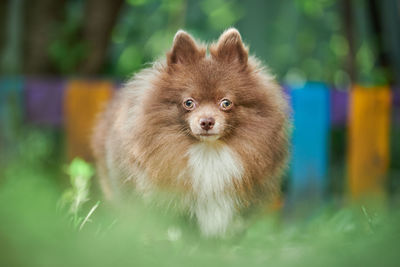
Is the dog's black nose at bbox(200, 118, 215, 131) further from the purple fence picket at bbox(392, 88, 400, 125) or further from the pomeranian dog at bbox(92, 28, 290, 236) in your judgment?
the purple fence picket at bbox(392, 88, 400, 125)

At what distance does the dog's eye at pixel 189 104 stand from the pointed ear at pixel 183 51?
0.87ft

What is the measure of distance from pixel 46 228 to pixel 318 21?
369 inches

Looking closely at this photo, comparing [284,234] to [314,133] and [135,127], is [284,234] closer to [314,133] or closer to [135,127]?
[314,133]

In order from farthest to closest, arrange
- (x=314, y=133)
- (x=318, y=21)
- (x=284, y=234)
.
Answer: (x=318, y=21)
(x=314, y=133)
(x=284, y=234)

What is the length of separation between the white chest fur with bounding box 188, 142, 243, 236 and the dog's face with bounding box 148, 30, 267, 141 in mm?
111

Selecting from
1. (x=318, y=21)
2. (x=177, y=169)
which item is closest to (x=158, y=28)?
(x=318, y=21)

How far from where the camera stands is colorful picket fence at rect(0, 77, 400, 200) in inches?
192

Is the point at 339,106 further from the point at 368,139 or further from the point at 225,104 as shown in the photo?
the point at 225,104

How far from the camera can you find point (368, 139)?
16.4 feet

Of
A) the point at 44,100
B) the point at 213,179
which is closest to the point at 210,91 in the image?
the point at 213,179

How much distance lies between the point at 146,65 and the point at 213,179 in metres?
1.13

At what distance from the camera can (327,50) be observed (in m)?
9.82

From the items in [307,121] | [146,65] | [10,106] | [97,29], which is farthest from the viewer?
[97,29]

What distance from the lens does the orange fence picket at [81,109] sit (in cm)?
492
